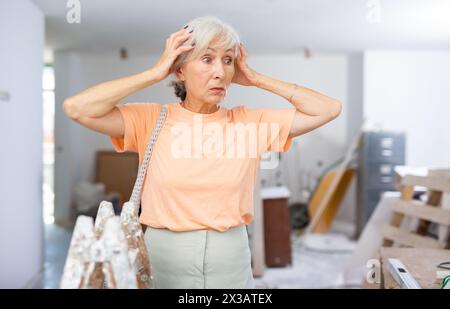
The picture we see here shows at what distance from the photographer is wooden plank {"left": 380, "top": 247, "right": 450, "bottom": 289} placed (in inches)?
39.1

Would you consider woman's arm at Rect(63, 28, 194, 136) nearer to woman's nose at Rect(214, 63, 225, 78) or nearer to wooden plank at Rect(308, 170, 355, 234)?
woman's nose at Rect(214, 63, 225, 78)

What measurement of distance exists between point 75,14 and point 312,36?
952 mm

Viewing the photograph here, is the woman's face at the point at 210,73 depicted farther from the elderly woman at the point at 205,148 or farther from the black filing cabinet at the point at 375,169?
the black filing cabinet at the point at 375,169

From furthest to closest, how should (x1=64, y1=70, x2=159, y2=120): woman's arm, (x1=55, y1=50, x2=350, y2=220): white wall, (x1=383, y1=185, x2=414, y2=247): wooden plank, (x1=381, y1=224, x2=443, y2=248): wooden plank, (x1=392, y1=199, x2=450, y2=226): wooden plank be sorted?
1. (x1=383, y1=185, x2=414, y2=247): wooden plank
2. (x1=381, y1=224, x2=443, y2=248): wooden plank
3. (x1=392, y1=199, x2=450, y2=226): wooden plank
4. (x1=55, y1=50, x2=350, y2=220): white wall
5. (x1=64, y1=70, x2=159, y2=120): woman's arm

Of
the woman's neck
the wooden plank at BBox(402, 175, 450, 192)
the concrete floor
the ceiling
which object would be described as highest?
the ceiling

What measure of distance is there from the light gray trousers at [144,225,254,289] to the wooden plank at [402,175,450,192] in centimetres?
129

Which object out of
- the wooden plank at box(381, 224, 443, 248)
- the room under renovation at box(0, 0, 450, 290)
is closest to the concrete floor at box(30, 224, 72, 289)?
the room under renovation at box(0, 0, 450, 290)

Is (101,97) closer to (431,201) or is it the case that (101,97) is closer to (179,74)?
(179,74)

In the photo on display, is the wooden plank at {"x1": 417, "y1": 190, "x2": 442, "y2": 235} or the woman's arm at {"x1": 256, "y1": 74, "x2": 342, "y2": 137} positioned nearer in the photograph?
the woman's arm at {"x1": 256, "y1": 74, "x2": 342, "y2": 137}

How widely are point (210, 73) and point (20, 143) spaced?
1385 millimetres

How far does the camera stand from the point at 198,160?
0.79 meters

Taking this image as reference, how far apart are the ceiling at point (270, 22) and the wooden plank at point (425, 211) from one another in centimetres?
69

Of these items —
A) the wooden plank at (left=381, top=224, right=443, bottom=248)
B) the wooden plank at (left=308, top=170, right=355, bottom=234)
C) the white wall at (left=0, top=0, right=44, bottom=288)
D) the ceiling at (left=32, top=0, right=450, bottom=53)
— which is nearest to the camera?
the ceiling at (left=32, top=0, right=450, bottom=53)
